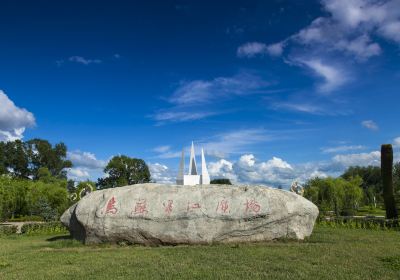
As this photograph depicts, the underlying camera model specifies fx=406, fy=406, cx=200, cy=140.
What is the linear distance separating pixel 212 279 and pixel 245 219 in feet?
19.6

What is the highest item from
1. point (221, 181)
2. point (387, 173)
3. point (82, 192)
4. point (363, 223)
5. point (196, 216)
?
point (221, 181)

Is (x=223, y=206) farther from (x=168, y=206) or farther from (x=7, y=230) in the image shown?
(x=7, y=230)

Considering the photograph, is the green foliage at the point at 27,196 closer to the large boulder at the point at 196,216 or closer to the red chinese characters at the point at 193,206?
the large boulder at the point at 196,216

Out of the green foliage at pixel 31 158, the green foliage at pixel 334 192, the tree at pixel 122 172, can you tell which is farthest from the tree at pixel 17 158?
the green foliage at pixel 334 192

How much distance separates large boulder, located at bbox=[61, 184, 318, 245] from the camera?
14641 millimetres

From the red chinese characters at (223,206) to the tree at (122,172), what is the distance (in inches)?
1888

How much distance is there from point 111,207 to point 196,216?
333 cm

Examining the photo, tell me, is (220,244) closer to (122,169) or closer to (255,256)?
(255,256)

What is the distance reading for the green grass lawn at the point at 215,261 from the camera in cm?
941

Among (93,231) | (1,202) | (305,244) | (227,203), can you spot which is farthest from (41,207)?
(305,244)

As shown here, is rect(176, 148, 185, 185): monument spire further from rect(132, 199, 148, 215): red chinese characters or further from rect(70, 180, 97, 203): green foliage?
rect(132, 199, 148, 215): red chinese characters

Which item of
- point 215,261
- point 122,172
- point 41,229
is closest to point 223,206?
point 215,261

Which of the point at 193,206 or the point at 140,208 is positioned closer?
the point at 193,206

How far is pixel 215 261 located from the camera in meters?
11.0
